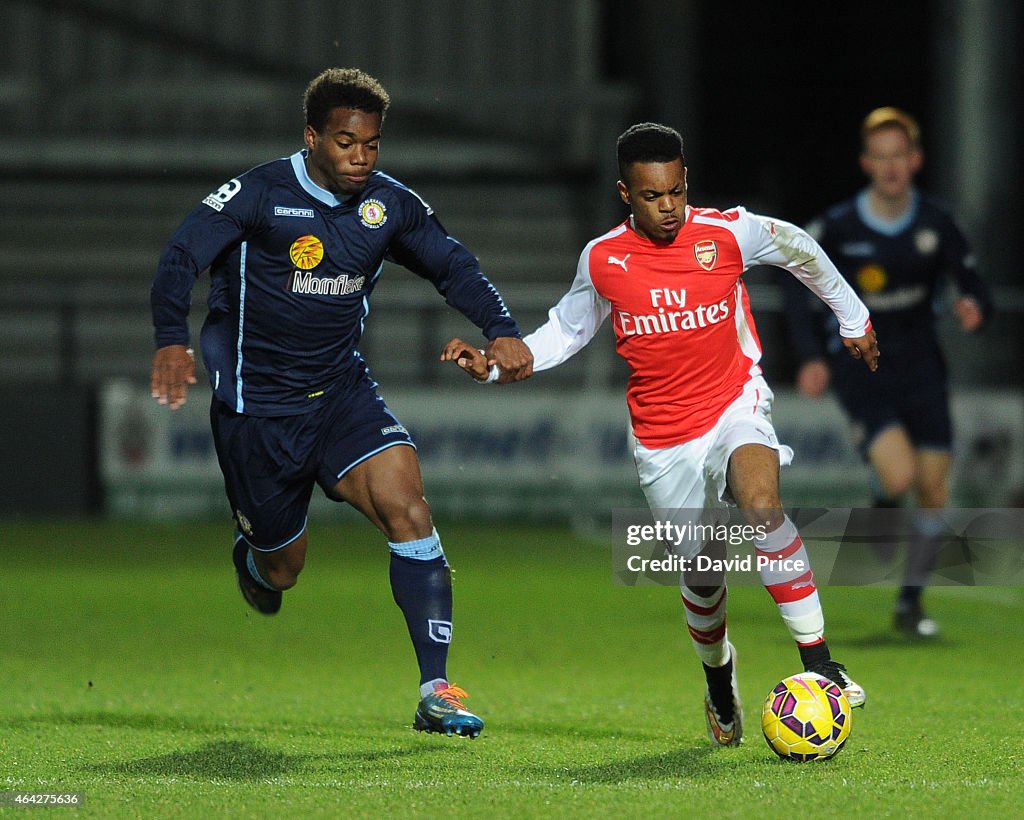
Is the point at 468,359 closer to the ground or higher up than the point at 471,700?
higher up

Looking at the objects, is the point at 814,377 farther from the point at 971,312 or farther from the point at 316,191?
the point at 316,191

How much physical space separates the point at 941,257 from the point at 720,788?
4.31 meters

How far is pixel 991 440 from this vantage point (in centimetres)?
1340

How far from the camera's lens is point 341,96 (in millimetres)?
5383

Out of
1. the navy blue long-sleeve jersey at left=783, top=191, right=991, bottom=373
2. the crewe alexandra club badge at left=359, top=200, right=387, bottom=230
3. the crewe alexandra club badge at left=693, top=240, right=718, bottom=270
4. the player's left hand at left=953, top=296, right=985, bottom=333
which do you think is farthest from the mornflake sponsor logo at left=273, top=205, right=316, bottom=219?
the player's left hand at left=953, top=296, right=985, bottom=333

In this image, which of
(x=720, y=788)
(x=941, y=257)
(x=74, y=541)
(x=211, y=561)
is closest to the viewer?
(x=720, y=788)

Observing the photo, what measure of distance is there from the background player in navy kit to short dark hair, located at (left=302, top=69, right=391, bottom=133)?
326 centimetres

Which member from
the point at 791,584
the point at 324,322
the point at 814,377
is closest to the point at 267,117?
the point at 814,377

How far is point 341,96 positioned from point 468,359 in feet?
3.09

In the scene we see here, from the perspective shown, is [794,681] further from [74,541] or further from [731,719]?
[74,541]

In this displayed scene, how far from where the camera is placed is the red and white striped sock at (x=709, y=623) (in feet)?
18.0

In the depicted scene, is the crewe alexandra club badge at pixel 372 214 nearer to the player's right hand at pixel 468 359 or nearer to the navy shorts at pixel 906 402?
the player's right hand at pixel 468 359

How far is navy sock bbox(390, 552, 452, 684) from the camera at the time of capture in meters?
5.46

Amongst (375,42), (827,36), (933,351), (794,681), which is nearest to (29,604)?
(933,351)
